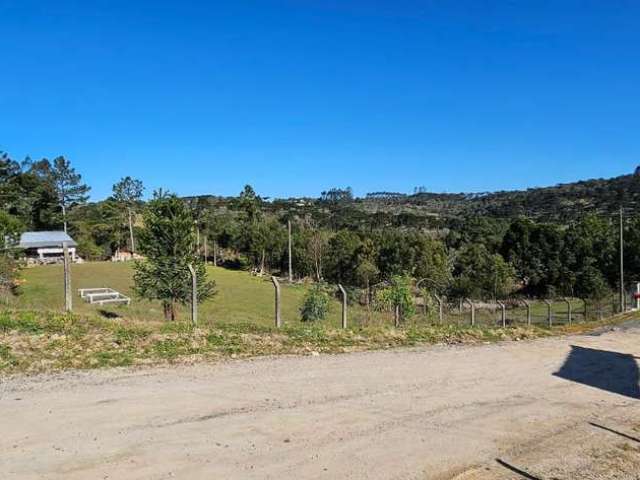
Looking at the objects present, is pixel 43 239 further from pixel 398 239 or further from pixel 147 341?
pixel 147 341

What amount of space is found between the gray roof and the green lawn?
39.6 ft

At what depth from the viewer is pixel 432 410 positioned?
7375 mm

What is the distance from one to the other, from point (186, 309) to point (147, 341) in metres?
19.1

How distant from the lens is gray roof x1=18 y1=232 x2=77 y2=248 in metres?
70.3

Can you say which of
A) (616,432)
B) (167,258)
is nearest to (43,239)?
(167,258)

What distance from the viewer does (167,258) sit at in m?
Result: 22.9

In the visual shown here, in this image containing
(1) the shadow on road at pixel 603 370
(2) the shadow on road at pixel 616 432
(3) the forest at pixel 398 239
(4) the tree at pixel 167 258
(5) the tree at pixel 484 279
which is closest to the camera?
(2) the shadow on road at pixel 616 432

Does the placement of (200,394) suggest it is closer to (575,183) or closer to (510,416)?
(510,416)

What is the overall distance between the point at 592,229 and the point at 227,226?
56019 millimetres

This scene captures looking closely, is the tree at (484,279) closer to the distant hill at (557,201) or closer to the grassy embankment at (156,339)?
the grassy embankment at (156,339)

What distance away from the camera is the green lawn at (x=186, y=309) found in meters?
30.5

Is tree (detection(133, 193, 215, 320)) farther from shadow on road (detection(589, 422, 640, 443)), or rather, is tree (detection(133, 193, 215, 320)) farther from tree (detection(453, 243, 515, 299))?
tree (detection(453, 243, 515, 299))

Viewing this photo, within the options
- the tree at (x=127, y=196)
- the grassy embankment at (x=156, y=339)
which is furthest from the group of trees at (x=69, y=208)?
the grassy embankment at (x=156, y=339)

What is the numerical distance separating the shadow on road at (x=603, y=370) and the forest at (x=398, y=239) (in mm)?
19071
